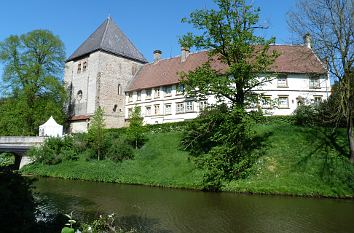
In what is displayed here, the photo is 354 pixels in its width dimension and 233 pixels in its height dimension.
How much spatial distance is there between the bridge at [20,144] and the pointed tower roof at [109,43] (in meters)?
17.4

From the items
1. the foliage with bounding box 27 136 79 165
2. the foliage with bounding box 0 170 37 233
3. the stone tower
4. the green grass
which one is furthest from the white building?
the foliage with bounding box 0 170 37 233

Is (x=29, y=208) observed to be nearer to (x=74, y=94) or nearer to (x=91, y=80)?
(x=91, y=80)

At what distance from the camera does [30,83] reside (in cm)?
4297

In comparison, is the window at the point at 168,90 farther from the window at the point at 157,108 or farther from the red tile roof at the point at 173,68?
the window at the point at 157,108

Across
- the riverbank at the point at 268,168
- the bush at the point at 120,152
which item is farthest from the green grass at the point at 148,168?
the bush at the point at 120,152

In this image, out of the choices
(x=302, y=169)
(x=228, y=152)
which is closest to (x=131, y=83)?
(x=228, y=152)

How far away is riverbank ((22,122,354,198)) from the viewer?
19938mm

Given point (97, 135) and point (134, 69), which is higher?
point (134, 69)

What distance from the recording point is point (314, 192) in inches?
749

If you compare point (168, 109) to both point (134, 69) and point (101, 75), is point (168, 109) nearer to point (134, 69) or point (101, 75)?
point (101, 75)

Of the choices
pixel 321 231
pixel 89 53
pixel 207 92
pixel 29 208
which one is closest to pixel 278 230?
pixel 321 231

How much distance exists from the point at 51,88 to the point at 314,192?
36.6 metres

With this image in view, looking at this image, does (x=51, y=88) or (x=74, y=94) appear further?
(x=74, y=94)

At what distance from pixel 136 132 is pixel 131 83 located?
1912cm
